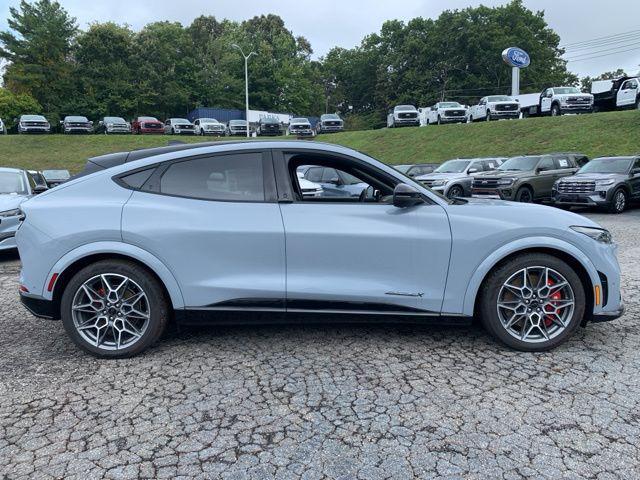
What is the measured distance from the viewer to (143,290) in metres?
3.76

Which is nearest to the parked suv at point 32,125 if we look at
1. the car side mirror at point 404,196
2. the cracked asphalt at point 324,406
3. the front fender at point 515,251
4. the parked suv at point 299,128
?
the parked suv at point 299,128

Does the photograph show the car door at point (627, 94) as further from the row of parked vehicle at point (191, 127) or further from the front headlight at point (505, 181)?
the row of parked vehicle at point (191, 127)

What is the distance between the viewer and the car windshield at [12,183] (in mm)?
8852

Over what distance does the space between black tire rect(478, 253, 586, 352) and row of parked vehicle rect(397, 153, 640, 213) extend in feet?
29.1

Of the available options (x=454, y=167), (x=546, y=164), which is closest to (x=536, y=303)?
(x=546, y=164)

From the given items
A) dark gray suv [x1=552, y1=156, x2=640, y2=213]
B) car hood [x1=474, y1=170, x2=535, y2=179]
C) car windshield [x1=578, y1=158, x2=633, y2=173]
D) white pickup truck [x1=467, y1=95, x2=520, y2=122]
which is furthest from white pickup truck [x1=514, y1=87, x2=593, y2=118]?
car hood [x1=474, y1=170, x2=535, y2=179]

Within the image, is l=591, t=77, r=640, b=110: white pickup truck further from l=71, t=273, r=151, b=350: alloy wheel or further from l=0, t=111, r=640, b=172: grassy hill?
l=71, t=273, r=151, b=350: alloy wheel

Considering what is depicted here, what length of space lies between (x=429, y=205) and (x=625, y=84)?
95.8 feet

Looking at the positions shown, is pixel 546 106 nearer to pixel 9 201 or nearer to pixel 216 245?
pixel 9 201

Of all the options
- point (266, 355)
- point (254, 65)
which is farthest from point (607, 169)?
point (254, 65)

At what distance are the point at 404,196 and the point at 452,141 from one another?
90.9ft

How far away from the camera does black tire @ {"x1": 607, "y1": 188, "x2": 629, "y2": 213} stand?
13438 millimetres

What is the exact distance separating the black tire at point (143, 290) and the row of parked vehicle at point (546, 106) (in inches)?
1160

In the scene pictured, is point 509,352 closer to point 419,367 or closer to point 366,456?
point 419,367
